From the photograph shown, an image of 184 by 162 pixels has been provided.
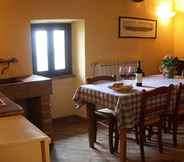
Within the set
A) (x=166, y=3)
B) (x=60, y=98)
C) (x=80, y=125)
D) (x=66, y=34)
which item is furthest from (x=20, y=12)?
(x=166, y=3)

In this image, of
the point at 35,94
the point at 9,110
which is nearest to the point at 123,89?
the point at 35,94

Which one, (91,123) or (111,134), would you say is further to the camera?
(91,123)

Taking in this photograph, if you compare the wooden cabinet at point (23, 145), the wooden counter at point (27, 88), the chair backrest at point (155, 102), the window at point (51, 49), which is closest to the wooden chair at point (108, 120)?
the chair backrest at point (155, 102)

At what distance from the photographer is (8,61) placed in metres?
3.97

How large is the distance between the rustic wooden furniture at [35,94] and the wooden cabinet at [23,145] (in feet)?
5.84

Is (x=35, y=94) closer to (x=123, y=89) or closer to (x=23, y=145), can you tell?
(x=123, y=89)

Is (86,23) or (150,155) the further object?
(86,23)

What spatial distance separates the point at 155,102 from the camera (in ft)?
10.7

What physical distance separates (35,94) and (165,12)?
3.43 metres

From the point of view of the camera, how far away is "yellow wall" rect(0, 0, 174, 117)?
4027 millimetres

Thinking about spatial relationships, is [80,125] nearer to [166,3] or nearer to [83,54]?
[83,54]

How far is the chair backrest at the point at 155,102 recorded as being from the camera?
3080mm

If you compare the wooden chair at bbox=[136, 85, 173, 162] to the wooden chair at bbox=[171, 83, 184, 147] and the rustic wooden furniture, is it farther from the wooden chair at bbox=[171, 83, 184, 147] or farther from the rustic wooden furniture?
the rustic wooden furniture

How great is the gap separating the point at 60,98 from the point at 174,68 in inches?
76.2
